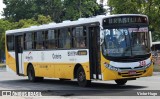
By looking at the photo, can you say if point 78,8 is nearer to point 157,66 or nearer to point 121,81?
point 157,66

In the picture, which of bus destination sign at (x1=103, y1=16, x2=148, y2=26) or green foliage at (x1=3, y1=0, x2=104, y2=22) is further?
green foliage at (x1=3, y1=0, x2=104, y2=22)

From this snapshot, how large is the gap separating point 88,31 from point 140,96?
4.78 meters

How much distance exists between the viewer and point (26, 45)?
979 inches

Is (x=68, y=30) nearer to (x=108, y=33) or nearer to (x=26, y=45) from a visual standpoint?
(x=108, y=33)

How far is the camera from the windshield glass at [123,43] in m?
17.2

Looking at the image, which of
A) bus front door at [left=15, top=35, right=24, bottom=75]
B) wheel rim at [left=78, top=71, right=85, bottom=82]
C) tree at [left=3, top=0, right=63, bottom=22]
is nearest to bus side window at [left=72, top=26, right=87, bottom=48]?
wheel rim at [left=78, top=71, right=85, bottom=82]

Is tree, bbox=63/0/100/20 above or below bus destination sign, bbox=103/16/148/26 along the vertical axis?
above

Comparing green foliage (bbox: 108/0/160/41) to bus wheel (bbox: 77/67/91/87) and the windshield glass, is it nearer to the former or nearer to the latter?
bus wheel (bbox: 77/67/91/87)

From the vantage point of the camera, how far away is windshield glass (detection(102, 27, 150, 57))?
56.3ft

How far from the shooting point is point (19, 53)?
84.5ft

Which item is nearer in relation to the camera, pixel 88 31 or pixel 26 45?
pixel 88 31

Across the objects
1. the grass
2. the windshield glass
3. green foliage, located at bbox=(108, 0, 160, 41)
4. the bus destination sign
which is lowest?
the grass

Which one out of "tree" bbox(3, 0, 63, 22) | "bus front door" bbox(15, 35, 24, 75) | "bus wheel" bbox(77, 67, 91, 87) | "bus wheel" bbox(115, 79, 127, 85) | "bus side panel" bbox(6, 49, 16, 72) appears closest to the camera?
"bus wheel" bbox(77, 67, 91, 87)

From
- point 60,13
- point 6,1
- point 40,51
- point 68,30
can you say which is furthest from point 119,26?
point 6,1
